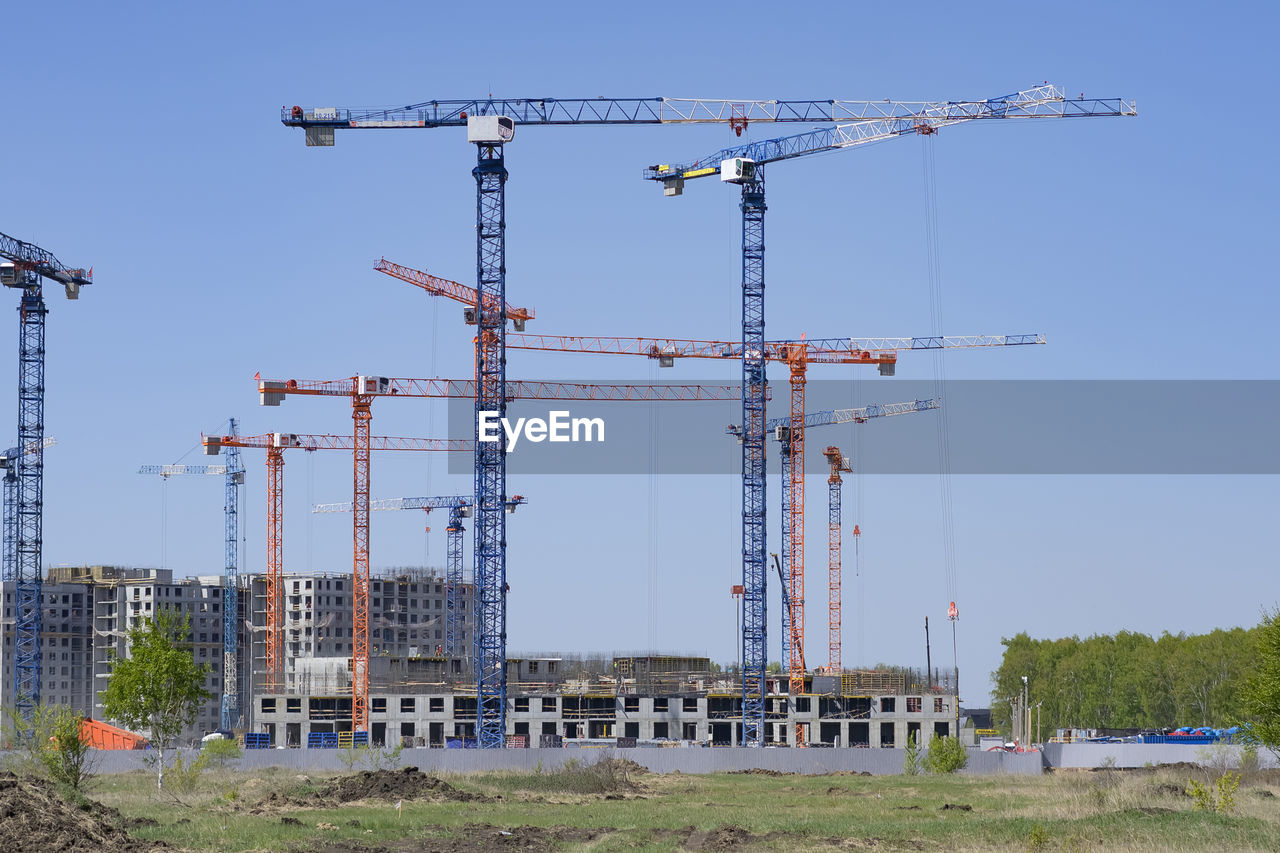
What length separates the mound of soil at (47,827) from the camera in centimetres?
2942

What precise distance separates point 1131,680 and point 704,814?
11158cm

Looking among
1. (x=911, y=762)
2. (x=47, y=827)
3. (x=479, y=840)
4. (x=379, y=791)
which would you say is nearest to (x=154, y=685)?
(x=379, y=791)

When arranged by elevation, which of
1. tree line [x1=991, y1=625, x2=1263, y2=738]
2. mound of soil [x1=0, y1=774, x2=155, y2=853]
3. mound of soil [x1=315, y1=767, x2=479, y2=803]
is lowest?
tree line [x1=991, y1=625, x2=1263, y2=738]

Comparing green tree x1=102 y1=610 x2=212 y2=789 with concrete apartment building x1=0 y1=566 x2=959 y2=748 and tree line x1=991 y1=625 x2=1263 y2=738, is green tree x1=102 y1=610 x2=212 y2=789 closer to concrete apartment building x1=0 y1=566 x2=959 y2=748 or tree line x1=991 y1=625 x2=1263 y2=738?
concrete apartment building x1=0 y1=566 x2=959 y2=748

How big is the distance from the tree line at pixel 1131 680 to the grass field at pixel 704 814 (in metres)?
75.4

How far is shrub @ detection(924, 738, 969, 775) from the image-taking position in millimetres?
69188

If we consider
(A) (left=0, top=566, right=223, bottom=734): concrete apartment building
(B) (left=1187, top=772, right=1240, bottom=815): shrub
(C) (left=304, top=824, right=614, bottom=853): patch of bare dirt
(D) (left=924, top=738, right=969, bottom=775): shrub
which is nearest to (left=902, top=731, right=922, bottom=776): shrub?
(D) (left=924, top=738, right=969, bottom=775): shrub

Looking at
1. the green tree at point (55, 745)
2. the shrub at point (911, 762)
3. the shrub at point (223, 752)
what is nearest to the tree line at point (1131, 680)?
the shrub at point (911, 762)

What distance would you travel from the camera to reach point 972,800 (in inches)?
2020

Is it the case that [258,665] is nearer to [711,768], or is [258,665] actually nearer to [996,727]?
[996,727]

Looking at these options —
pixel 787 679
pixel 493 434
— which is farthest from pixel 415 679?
pixel 493 434

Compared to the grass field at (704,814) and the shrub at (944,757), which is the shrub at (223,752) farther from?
the shrub at (944,757)

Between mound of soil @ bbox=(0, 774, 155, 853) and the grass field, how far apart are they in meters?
2.97

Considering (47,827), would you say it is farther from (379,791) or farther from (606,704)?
(606,704)
